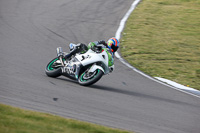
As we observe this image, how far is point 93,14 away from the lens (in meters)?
19.7

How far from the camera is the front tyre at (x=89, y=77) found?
9406mm

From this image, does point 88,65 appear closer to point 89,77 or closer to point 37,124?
point 89,77

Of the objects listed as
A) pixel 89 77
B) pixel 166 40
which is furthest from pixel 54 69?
pixel 166 40

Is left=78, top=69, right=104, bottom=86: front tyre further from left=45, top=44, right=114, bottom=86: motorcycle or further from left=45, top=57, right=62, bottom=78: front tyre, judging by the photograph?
left=45, top=57, right=62, bottom=78: front tyre

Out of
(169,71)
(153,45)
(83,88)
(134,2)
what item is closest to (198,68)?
(169,71)

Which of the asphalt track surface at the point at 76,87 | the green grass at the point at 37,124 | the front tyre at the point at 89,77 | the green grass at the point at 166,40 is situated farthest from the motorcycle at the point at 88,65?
the green grass at the point at 166,40

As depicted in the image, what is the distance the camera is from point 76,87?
9.60 m

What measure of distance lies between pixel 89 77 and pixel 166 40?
8.27m

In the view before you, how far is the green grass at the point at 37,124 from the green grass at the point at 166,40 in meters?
6.66

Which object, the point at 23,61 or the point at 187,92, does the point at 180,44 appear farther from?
the point at 23,61

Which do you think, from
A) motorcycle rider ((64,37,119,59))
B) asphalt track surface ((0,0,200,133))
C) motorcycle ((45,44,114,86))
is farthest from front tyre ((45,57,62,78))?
motorcycle rider ((64,37,119,59))

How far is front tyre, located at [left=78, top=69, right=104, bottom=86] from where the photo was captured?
9406 millimetres

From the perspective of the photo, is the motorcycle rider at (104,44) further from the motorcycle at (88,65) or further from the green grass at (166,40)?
the green grass at (166,40)

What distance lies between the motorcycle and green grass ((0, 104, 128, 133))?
308 cm
